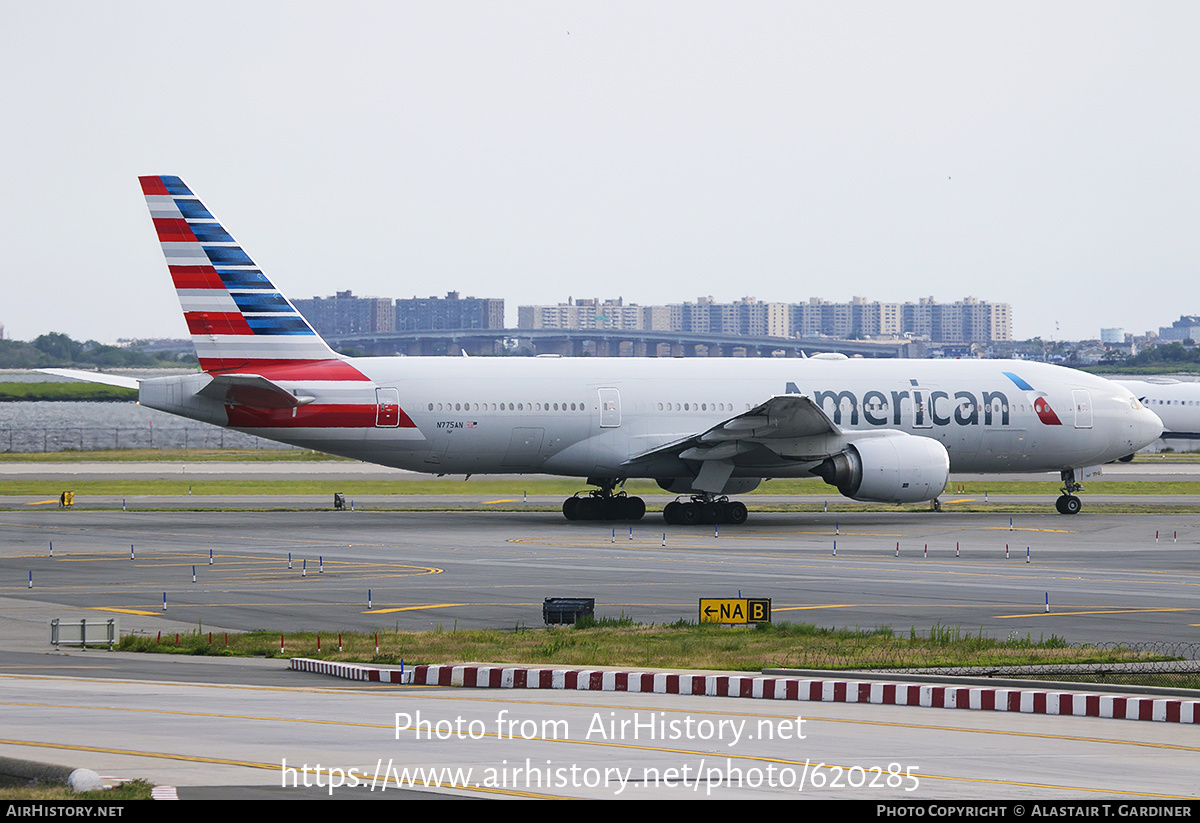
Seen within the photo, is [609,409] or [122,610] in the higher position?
[609,409]

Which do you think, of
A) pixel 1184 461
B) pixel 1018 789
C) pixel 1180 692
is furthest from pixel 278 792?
pixel 1184 461

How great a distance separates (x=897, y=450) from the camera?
142 feet

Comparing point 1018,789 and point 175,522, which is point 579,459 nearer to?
point 175,522

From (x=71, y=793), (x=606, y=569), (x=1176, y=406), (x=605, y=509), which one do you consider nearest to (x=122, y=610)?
(x=606, y=569)

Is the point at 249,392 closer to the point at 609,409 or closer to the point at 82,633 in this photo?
the point at 609,409

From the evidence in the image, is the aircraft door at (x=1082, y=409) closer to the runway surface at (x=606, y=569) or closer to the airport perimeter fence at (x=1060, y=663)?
the runway surface at (x=606, y=569)

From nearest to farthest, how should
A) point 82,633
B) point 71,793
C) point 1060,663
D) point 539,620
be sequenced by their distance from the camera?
point 71,793
point 1060,663
point 82,633
point 539,620

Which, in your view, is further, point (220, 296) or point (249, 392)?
point (220, 296)

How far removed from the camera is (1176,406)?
→ 9194 cm

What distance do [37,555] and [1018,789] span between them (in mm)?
30014

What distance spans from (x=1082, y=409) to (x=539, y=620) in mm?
29562

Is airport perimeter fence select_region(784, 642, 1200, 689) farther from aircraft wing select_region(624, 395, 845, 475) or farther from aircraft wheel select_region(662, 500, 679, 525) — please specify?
aircraft wheel select_region(662, 500, 679, 525)

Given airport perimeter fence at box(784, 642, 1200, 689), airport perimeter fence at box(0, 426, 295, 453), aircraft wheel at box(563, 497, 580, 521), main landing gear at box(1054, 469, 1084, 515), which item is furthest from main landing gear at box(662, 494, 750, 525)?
airport perimeter fence at box(0, 426, 295, 453)

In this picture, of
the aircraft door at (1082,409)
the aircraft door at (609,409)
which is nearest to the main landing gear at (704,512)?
the aircraft door at (609,409)
